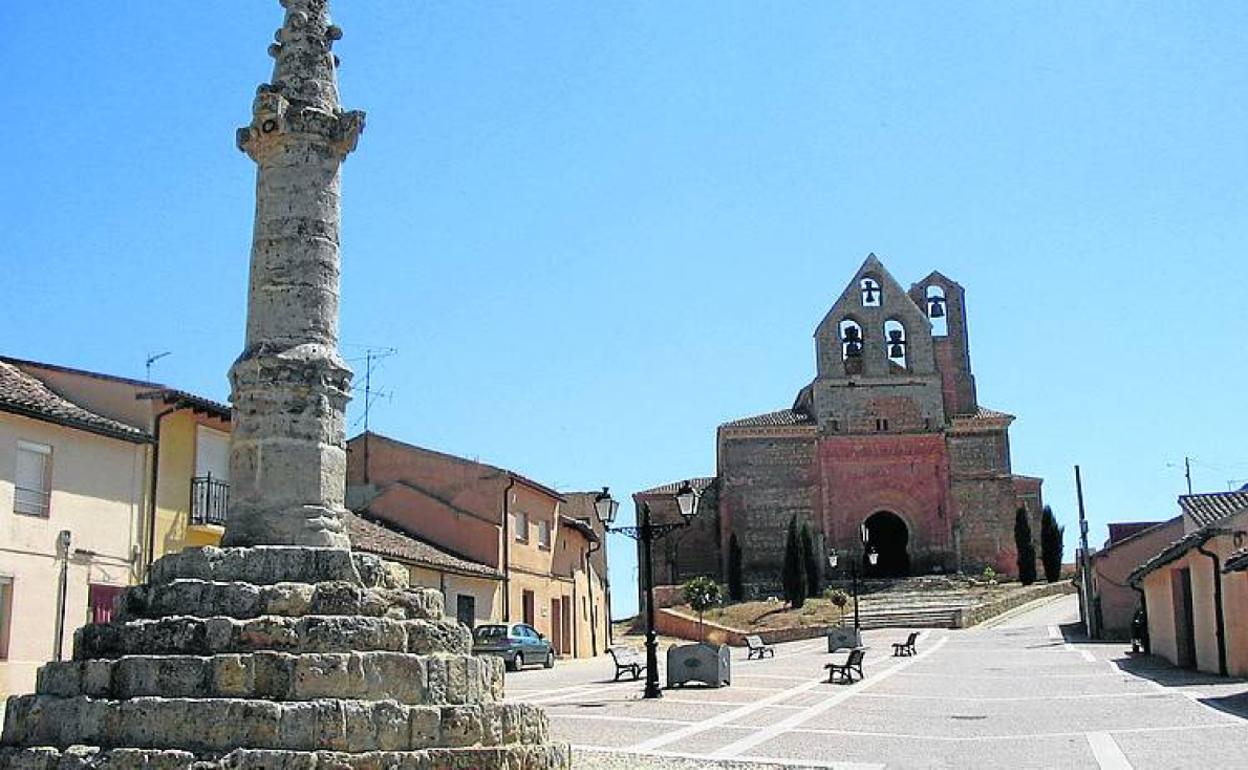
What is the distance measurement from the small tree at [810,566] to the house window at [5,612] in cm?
4074

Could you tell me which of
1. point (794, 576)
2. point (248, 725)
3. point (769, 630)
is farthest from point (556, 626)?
point (248, 725)

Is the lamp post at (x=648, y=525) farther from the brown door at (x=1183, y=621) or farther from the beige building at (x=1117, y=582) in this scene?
the beige building at (x=1117, y=582)

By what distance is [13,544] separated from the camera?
2108cm

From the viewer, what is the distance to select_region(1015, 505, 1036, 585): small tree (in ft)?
196

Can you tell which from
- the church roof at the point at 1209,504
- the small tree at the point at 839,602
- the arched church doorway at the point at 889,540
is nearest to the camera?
the church roof at the point at 1209,504

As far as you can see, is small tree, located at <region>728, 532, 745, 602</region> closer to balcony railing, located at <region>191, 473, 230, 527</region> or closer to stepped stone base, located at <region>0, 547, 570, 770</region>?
balcony railing, located at <region>191, 473, 230, 527</region>

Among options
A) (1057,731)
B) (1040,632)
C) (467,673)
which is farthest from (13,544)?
(1040,632)

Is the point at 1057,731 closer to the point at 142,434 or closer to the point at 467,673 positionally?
the point at 467,673

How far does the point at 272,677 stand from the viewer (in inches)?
356

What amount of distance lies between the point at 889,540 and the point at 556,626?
94.3ft

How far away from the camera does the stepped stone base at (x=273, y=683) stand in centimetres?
873

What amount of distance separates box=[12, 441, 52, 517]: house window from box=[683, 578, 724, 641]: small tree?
3561 cm

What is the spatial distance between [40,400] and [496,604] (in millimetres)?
15564

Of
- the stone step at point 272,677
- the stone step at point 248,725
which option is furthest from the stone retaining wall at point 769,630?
the stone step at point 248,725
